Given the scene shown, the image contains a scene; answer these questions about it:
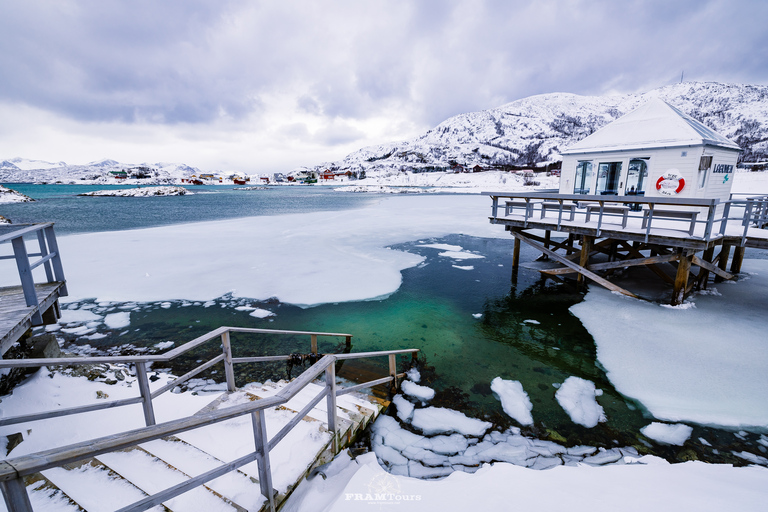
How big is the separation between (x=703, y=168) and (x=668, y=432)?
1222 cm

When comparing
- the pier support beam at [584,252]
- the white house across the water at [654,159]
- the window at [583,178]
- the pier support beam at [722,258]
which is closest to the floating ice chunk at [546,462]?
the pier support beam at [584,252]

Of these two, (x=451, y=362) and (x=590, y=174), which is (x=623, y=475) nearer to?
(x=451, y=362)

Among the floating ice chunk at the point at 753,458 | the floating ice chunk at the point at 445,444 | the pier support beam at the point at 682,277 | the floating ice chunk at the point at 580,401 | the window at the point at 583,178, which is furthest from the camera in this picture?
the window at the point at 583,178

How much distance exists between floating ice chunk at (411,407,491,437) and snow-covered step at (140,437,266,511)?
3.24 meters

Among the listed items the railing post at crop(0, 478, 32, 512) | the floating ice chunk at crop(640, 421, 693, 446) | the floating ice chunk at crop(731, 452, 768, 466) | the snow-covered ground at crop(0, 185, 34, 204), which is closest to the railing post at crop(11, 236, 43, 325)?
the railing post at crop(0, 478, 32, 512)

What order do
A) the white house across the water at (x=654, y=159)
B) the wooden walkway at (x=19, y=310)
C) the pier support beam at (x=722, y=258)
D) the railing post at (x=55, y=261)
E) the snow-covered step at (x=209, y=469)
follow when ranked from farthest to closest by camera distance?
the white house across the water at (x=654, y=159)
the pier support beam at (x=722, y=258)
the railing post at (x=55, y=261)
the wooden walkway at (x=19, y=310)
the snow-covered step at (x=209, y=469)

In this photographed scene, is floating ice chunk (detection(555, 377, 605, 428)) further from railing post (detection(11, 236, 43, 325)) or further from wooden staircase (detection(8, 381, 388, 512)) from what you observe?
railing post (detection(11, 236, 43, 325))

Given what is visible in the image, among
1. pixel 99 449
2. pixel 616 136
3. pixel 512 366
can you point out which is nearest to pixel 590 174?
pixel 616 136

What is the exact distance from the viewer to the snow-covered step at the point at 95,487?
2523 millimetres

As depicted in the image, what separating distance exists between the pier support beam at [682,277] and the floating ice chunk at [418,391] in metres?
8.31

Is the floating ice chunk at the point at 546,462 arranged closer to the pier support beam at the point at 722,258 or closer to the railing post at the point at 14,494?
the railing post at the point at 14,494

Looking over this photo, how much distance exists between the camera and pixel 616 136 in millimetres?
15016

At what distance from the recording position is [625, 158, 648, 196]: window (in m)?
14.3

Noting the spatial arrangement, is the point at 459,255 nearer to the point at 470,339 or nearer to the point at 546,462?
the point at 470,339
